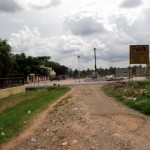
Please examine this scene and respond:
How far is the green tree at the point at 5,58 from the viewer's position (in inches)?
1872

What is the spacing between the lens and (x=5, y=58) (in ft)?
156

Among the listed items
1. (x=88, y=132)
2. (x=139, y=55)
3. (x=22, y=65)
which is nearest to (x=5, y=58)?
(x=139, y=55)

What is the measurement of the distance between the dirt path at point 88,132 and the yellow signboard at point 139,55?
17.7 m

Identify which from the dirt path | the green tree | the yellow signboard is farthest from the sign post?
the green tree

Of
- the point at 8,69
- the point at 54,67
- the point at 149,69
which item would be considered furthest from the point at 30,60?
the point at 54,67

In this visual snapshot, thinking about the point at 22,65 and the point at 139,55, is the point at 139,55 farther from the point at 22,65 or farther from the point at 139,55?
the point at 22,65

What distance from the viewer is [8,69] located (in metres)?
48.4

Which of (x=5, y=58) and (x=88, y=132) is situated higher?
(x=5, y=58)

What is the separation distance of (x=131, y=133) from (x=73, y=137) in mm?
1794

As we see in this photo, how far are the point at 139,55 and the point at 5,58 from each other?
19.2 m

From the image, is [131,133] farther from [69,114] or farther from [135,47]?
[135,47]

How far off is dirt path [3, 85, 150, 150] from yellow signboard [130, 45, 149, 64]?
57.9ft

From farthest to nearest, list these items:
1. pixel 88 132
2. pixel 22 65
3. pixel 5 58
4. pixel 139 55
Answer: pixel 22 65
pixel 5 58
pixel 139 55
pixel 88 132

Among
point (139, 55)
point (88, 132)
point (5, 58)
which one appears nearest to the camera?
point (88, 132)
